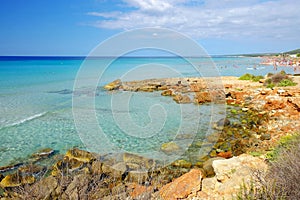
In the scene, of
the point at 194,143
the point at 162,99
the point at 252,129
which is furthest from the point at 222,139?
the point at 162,99

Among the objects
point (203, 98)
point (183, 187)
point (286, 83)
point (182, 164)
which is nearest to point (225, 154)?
point (182, 164)

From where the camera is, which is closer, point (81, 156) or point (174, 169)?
point (174, 169)

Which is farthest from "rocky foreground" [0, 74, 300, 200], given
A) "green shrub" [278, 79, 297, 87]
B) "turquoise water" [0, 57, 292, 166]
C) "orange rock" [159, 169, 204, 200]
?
"green shrub" [278, 79, 297, 87]

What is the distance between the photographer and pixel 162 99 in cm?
1848

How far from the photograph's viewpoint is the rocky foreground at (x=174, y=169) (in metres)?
3.61

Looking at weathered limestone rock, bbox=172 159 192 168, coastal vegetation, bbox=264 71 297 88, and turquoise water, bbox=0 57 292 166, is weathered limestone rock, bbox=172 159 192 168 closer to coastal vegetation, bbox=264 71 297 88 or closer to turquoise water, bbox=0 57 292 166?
turquoise water, bbox=0 57 292 166

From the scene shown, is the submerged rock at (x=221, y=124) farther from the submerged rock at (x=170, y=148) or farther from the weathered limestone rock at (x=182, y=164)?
the weathered limestone rock at (x=182, y=164)

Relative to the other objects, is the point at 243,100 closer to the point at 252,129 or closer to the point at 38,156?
the point at 252,129

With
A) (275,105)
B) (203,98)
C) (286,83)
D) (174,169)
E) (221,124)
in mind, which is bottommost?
(174,169)

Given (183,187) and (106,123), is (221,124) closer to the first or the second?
(106,123)

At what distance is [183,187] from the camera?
16.4ft

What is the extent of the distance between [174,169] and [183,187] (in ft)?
5.97

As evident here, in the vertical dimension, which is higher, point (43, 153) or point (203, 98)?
point (203, 98)

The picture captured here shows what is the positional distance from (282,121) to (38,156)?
32.2ft
